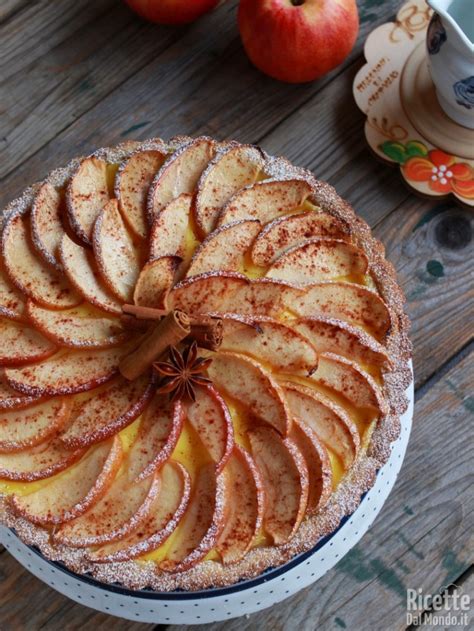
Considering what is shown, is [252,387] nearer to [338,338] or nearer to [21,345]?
[338,338]

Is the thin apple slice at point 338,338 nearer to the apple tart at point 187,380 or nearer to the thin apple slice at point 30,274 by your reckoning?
the apple tart at point 187,380

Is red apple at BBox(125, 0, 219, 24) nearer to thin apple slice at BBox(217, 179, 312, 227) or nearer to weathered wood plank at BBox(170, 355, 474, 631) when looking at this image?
A: thin apple slice at BBox(217, 179, 312, 227)

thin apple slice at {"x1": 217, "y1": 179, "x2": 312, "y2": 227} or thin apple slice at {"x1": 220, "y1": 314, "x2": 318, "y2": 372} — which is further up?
thin apple slice at {"x1": 217, "y1": 179, "x2": 312, "y2": 227}

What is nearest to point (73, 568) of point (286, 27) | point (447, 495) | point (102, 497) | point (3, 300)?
point (102, 497)

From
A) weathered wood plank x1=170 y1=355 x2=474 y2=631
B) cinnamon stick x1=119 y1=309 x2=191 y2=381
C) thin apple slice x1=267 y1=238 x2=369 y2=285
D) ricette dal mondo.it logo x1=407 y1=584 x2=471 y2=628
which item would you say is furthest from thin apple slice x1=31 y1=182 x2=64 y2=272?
ricette dal mondo.it logo x1=407 y1=584 x2=471 y2=628

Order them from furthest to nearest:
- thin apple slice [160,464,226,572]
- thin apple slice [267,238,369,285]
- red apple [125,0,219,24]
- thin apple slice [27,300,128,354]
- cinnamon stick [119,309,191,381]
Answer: red apple [125,0,219,24] → thin apple slice [267,238,369,285] → thin apple slice [27,300,128,354] → thin apple slice [160,464,226,572] → cinnamon stick [119,309,191,381]

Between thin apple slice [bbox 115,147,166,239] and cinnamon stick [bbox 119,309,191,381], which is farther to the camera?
thin apple slice [bbox 115,147,166,239]
